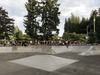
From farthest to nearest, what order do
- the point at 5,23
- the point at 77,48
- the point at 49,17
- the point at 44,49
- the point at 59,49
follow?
1. the point at 5,23
2. the point at 49,17
3. the point at 77,48
4. the point at 59,49
5. the point at 44,49

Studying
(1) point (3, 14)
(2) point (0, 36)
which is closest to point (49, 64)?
(2) point (0, 36)

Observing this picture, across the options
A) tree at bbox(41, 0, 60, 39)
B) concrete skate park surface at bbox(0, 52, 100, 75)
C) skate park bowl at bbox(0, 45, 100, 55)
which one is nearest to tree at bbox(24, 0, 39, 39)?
tree at bbox(41, 0, 60, 39)

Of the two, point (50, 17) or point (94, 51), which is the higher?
point (50, 17)

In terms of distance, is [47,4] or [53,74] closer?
[53,74]

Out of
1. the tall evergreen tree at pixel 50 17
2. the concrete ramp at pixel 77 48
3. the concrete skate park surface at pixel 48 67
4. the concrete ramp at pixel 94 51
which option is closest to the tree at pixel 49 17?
the tall evergreen tree at pixel 50 17

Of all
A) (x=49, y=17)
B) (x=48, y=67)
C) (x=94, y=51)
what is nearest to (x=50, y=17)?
(x=49, y=17)

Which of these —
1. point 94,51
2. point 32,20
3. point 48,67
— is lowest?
point 48,67

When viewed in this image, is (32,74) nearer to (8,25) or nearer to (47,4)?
(47,4)

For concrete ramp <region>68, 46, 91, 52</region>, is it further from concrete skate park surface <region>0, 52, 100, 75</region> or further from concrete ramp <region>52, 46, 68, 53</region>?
concrete skate park surface <region>0, 52, 100, 75</region>

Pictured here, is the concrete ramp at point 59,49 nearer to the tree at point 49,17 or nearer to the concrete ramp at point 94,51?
the concrete ramp at point 94,51

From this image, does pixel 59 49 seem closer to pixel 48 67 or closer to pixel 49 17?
pixel 48 67

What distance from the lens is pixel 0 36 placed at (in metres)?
46.0

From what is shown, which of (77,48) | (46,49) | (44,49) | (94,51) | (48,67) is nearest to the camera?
(48,67)

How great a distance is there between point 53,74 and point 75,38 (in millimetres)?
38631
